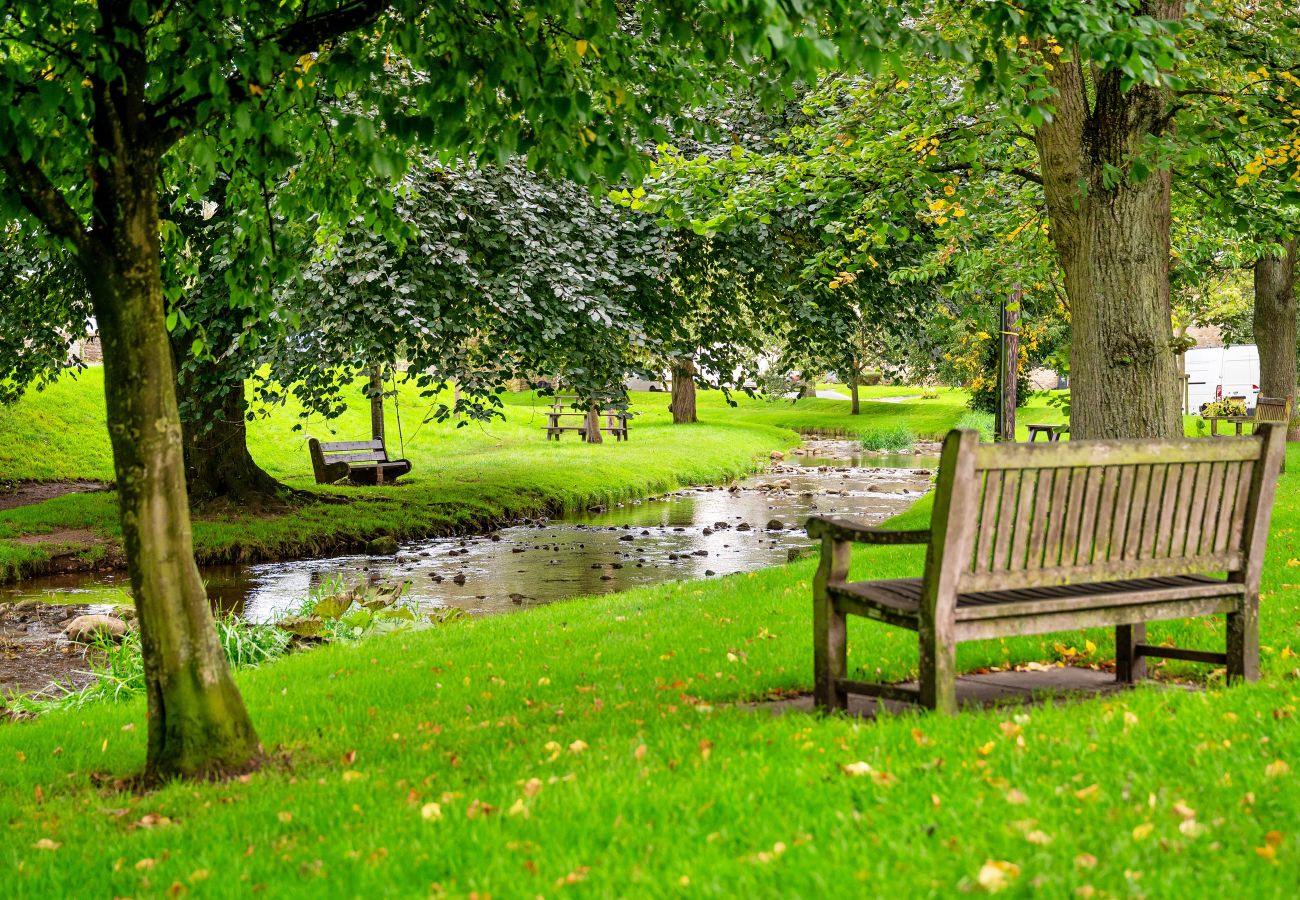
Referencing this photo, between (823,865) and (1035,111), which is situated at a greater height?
(1035,111)

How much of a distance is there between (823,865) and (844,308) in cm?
1605

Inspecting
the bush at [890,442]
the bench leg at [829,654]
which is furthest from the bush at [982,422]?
the bench leg at [829,654]

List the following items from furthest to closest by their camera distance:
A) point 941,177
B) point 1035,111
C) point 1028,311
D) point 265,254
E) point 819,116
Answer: point 1028,311, point 819,116, point 941,177, point 265,254, point 1035,111

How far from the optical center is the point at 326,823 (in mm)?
4543

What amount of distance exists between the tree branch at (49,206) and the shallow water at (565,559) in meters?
7.53

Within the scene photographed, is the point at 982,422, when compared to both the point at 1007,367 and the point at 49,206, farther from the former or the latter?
the point at 49,206

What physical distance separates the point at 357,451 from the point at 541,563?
30.3 ft

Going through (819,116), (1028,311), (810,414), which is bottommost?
(810,414)

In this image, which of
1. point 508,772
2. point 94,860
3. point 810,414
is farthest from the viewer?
point 810,414

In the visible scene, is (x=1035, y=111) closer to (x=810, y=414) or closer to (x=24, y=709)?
(x=24, y=709)

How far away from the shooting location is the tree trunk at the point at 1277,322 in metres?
23.6

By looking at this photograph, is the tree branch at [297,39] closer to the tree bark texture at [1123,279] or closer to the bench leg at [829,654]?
the bench leg at [829,654]

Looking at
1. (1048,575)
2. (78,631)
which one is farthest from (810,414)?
(1048,575)

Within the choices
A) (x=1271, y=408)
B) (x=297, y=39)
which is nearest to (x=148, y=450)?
(x=297, y=39)
